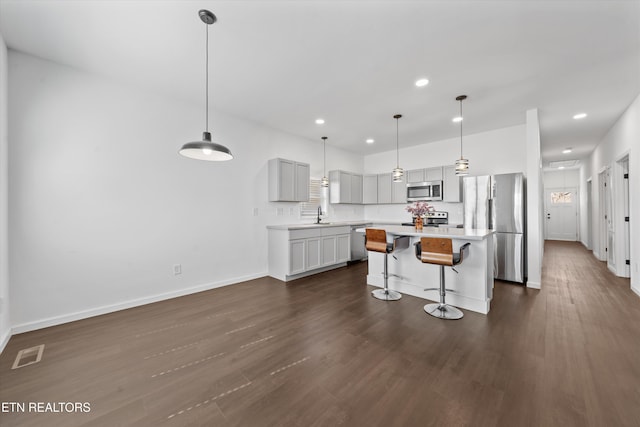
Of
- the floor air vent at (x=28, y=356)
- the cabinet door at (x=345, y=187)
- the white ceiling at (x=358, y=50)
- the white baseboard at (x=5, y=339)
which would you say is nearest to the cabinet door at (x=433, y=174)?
the white ceiling at (x=358, y=50)

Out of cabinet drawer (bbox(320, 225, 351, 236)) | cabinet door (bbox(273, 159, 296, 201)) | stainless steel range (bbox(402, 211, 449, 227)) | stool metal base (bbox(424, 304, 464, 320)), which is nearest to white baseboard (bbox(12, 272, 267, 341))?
cabinet door (bbox(273, 159, 296, 201))

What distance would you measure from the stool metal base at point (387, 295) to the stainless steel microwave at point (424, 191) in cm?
278

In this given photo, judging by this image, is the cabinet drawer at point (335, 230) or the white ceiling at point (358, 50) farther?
the cabinet drawer at point (335, 230)

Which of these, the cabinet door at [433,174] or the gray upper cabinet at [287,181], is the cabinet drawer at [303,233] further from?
the cabinet door at [433,174]

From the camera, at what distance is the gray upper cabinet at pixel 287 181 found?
4703 mm

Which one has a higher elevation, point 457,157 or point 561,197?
point 457,157

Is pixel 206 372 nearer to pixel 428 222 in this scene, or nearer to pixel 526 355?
pixel 526 355

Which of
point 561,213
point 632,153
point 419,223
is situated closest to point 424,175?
point 419,223

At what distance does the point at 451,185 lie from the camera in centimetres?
538

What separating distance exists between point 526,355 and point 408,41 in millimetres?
3042

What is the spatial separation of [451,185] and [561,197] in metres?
7.96

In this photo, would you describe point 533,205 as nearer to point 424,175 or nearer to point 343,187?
point 424,175

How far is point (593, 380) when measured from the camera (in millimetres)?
1846

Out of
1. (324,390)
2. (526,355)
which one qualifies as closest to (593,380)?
(526,355)
